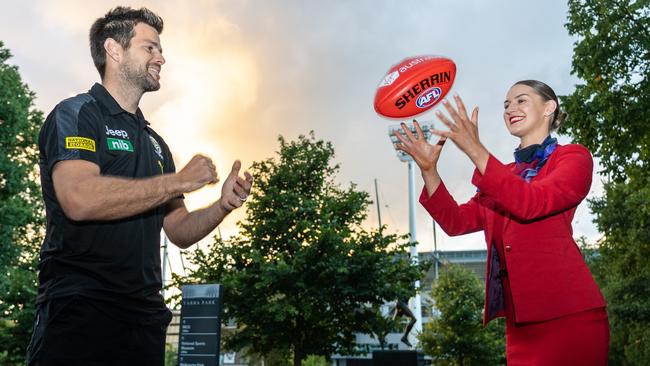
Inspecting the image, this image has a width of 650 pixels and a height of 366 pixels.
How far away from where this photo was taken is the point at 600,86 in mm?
18922

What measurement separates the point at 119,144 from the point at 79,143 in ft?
0.90

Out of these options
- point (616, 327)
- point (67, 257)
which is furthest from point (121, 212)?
point (616, 327)

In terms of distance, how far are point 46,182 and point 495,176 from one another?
242cm

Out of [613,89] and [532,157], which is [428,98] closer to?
[532,157]

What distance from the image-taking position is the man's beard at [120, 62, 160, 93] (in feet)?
12.2

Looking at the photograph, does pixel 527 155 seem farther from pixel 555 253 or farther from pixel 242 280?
pixel 242 280

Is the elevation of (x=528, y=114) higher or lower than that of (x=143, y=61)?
lower

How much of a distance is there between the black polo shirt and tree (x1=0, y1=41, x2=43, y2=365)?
24183 millimetres

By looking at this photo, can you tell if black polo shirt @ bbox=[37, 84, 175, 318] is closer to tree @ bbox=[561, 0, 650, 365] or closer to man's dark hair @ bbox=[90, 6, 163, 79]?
man's dark hair @ bbox=[90, 6, 163, 79]

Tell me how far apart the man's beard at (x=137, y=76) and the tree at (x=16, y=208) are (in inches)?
947

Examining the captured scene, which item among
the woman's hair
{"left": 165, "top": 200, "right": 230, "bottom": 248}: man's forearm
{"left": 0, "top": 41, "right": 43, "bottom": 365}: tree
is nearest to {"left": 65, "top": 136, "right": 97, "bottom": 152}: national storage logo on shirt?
{"left": 165, "top": 200, "right": 230, "bottom": 248}: man's forearm

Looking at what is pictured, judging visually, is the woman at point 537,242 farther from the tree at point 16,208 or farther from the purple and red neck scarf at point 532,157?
the tree at point 16,208

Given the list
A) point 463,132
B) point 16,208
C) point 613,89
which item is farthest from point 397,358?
point 463,132

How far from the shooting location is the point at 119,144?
3.39 meters
